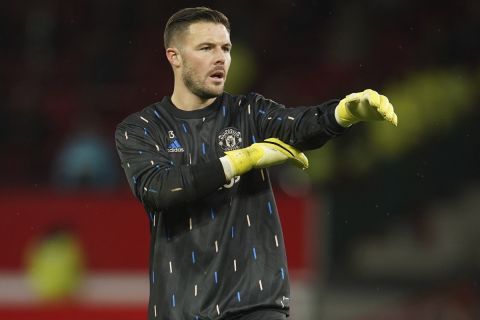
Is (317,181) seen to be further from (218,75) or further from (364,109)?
(364,109)

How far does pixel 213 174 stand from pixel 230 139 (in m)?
0.33

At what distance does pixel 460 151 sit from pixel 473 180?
33 cm

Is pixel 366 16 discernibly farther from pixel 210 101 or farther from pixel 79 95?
pixel 210 101

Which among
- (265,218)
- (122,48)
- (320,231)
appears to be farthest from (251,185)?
(122,48)

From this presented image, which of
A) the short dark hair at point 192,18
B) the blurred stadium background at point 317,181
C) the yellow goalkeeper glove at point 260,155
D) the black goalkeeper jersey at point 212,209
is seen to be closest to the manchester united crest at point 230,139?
the black goalkeeper jersey at point 212,209

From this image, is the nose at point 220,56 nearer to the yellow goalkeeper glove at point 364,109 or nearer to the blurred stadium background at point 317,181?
the yellow goalkeeper glove at point 364,109

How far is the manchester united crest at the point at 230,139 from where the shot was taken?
4.55 meters

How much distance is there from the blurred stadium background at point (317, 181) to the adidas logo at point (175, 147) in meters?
5.30

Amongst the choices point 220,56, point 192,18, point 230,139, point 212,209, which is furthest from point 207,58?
point 212,209

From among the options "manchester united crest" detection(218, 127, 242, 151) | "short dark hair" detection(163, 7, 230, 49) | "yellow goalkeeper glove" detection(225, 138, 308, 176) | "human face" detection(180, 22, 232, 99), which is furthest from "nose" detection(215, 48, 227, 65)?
"yellow goalkeeper glove" detection(225, 138, 308, 176)

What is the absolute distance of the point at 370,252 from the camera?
35.9 ft

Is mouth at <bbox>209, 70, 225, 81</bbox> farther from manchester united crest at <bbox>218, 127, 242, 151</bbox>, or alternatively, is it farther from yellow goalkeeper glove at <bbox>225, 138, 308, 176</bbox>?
yellow goalkeeper glove at <bbox>225, 138, 308, 176</bbox>

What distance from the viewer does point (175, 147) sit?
4.57 metres

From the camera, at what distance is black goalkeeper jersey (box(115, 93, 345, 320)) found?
4.41 meters
